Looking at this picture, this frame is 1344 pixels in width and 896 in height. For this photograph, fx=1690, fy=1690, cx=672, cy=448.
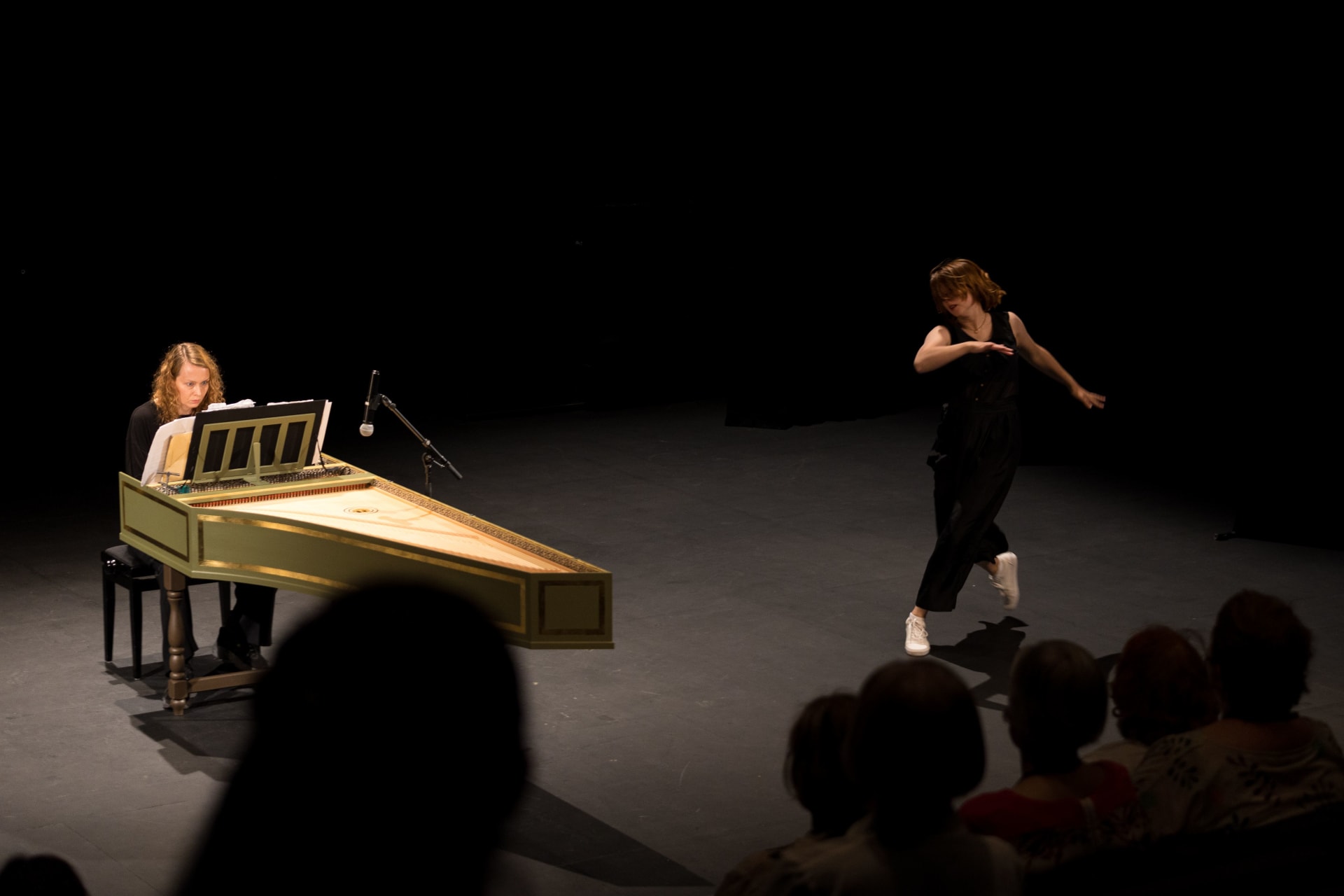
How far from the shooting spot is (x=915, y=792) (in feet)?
7.55

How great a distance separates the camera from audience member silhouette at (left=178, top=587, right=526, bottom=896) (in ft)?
6.40

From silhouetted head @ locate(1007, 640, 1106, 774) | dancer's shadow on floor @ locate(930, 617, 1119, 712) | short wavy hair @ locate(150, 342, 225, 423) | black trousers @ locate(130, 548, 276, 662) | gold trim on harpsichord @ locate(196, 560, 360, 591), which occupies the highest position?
short wavy hair @ locate(150, 342, 225, 423)

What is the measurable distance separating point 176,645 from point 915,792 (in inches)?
136

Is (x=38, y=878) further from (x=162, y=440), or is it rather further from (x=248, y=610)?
(x=248, y=610)

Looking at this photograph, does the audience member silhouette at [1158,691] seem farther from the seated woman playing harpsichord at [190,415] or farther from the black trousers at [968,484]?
the seated woman playing harpsichord at [190,415]

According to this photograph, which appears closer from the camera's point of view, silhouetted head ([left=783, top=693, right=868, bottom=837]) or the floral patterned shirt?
silhouetted head ([left=783, top=693, right=868, bottom=837])

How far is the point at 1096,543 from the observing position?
23.5 feet

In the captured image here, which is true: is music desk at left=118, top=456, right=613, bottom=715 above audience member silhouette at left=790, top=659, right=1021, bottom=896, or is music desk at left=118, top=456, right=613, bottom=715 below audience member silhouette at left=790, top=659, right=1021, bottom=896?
below

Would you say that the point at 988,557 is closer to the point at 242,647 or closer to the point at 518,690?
the point at 242,647

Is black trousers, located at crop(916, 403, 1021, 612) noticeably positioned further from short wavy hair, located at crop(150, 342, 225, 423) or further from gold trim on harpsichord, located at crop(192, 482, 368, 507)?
short wavy hair, located at crop(150, 342, 225, 423)

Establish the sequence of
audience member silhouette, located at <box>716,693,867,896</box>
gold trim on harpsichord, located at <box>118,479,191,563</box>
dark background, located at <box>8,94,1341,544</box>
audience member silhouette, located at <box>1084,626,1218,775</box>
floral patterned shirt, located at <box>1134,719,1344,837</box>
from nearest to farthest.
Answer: audience member silhouette, located at <box>716,693,867,896</box>, floral patterned shirt, located at <box>1134,719,1344,837</box>, audience member silhouette, located at <box>1084,626,1218,775</box>, gold trim on harpsichord, located at <box>118,479,191,563</box>, dark background, located at <box>8,94,1341,544</box>

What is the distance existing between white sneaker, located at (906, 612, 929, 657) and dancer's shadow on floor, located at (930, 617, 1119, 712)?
54 millimetres

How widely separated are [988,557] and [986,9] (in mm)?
4433

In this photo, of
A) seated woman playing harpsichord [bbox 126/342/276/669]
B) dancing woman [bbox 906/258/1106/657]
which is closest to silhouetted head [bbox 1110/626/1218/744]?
dancing woman [bbox 906/258/1106/657]
